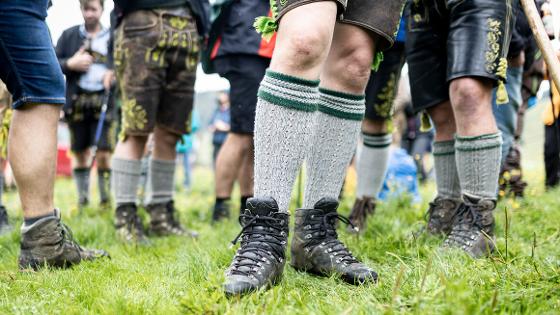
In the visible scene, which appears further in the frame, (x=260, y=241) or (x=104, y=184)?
(x=104, y=184)

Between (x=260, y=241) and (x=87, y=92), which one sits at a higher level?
(x=87, y=92)

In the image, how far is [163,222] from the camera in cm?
359

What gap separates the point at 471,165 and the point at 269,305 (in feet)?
4.47

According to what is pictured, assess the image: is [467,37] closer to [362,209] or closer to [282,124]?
[282,124]

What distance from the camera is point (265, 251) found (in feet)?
5.73

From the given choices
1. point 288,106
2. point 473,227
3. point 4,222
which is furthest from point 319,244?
point 4,222

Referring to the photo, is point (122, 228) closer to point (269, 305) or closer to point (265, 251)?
point (265, 251)

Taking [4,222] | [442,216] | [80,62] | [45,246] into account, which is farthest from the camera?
[80,62]

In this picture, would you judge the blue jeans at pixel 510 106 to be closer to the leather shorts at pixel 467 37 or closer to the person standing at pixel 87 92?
the leather shorts at pixel 467 37

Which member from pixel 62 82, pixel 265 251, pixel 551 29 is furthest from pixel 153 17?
pixel 551 29

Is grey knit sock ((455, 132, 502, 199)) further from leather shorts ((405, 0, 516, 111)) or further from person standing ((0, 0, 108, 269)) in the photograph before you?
person standing ((0, 0, 108, 269))

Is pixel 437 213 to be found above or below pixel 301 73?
below

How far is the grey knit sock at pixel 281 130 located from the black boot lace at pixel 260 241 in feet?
0.25

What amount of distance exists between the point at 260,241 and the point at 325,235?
332 mm
